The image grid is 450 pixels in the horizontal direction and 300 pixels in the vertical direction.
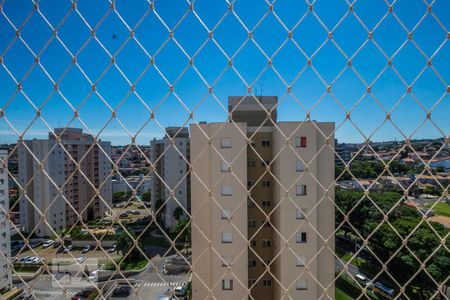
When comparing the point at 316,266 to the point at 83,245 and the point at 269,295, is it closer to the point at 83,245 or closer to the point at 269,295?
the point at 269,295

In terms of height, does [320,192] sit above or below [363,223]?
above

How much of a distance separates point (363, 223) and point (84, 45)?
8.45 metres

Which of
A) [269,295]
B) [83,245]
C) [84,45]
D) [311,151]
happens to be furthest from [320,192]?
[83,245]

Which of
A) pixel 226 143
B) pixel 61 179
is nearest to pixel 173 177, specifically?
pixel 61 179

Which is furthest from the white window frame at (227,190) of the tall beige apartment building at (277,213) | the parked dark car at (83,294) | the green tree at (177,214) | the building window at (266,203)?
the green tree at (177,214)

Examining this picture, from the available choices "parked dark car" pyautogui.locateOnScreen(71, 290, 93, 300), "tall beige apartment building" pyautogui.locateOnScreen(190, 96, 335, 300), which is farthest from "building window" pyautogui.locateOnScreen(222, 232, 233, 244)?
"parked dark car" pyautogui.locateOnScreen(71, 290, 93, 300)

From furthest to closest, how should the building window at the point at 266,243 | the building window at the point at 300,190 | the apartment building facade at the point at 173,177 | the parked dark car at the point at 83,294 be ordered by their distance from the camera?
the apartment building facade at the point at 173,177 → the parked dark car at the point at 83,294 → the building window at the point at 266,243 → the building window at the point at 300,190

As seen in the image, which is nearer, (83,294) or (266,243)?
(266,243)

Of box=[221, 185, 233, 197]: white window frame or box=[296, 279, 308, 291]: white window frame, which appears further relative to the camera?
box=[296, 279, 308, 291]: white window frame

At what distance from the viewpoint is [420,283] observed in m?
5.31

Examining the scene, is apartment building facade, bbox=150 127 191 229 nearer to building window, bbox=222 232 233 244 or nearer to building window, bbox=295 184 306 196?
building window, bbox=222 232 233 244

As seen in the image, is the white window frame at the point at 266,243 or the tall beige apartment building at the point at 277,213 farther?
the white window frame at the point at 266,243

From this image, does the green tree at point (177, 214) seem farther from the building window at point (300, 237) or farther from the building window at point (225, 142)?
the building window at point (225, 142)

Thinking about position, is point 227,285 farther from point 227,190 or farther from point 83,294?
point 83,294
